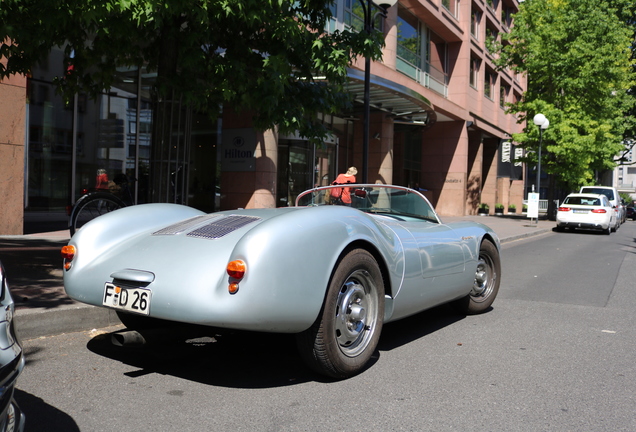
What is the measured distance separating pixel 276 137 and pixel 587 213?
38.3 ft

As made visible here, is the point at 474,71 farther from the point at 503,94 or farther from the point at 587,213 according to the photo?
the point at 587,213

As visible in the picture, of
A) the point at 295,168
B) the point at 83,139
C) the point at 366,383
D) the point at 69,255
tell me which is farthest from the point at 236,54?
the point at 295,168

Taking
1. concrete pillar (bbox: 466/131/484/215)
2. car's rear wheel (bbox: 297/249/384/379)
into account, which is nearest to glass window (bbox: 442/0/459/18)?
concrete pillar (bbox: 466/131/484/215)

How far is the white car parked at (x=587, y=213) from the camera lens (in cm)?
2003

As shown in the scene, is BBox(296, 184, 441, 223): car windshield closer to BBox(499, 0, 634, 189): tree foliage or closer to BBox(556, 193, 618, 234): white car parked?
BBox(556, 193, 618, 234): white car parked

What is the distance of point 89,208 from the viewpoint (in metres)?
6.93

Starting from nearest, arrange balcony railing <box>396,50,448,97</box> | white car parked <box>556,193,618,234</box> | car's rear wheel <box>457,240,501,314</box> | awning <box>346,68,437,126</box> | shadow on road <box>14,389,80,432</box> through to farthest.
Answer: shadow on road <box>14,389,80,432</box>, car's rear wheel <box>457,240,501,314</box>, awning <box>346,68,437,126</box>, white car parked <box>556,193,618,234</box>, balcony railing <box>396,50,448,97</box>

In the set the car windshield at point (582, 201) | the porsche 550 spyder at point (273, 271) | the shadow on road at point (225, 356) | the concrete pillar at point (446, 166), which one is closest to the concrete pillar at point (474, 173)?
the concrete pillar at point (446, 166)

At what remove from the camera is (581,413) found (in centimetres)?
300

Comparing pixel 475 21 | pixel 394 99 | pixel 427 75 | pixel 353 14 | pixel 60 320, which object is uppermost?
pixel 475 21

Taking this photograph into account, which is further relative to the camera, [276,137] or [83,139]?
[276,137]

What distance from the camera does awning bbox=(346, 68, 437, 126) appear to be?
17500mm

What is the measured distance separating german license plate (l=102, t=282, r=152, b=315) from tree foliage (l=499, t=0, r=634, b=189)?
2628cm

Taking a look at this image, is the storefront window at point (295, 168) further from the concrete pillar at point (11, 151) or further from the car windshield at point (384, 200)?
the car windshield at point (384, 200)
